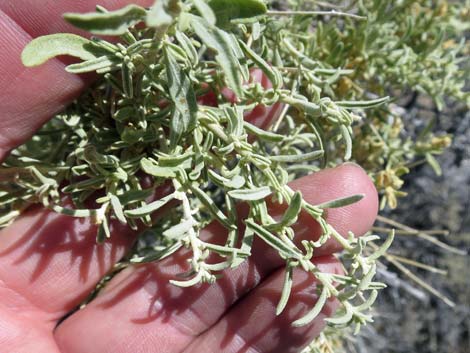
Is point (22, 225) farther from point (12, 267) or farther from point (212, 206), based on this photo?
point (212, 206)

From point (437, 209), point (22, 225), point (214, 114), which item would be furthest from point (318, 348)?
point (437, 209)

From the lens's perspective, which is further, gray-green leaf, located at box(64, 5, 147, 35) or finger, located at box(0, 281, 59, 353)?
finger, located at box(0, 281, 59, 353)

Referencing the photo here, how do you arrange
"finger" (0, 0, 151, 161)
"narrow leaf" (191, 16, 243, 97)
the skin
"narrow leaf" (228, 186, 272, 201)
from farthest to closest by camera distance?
1. the skin
2. "finger" (0, 0, 151, 161)
3. "narrow leaf" (228, 186, 272, 201)
4. "narrow leaf" (191, 16, 243, 97)

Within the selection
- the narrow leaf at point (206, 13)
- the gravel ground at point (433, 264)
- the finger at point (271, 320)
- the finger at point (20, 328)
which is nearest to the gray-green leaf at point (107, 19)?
the narrow leaf at point (206, 13)

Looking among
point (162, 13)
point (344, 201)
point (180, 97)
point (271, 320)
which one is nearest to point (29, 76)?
point (180, 97)

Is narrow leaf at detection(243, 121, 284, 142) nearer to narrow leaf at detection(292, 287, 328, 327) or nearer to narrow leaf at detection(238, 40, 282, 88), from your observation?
narrow leaf at detection(238, 40, 282, 88)

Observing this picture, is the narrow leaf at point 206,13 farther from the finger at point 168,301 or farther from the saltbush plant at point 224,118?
the finger at point 168,301

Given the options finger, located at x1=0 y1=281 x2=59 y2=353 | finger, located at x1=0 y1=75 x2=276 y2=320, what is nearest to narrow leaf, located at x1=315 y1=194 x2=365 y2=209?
finger, located at x1=0 y1=75 x2=276 y2=320

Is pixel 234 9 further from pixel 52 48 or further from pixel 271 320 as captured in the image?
pixel 271 320
